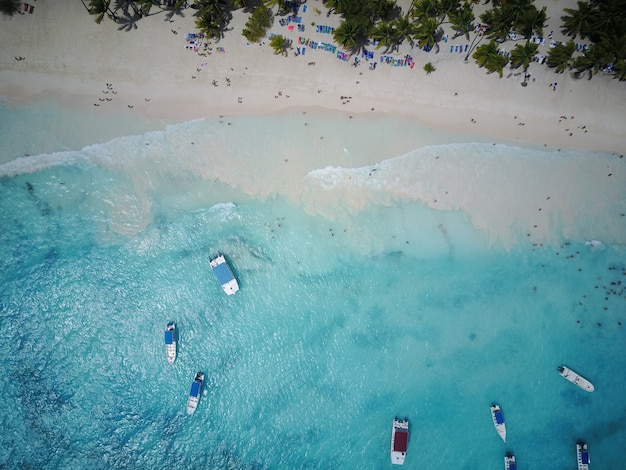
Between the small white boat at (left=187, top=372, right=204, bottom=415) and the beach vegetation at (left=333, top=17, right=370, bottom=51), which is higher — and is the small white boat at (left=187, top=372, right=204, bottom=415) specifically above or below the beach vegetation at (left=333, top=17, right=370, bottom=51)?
below

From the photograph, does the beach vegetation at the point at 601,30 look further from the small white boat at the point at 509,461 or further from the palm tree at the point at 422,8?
the small white boat at the point at 509,461

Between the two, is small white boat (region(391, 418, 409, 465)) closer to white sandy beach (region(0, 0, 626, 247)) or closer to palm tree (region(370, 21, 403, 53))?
white sandy beach (region(0, 0, 626, 247))

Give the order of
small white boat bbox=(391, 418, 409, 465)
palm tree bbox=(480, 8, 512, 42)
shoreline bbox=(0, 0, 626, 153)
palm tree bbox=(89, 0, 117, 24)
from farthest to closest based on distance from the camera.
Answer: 1. shoreline bbox=(0, 0, 626, 153)
2. small white boat bbox=(391, 418, 409, 465)
3. palm tree bbox=(480, 8, 512, 42)
4. palm tree bbox=(89, 0, 117, 24)

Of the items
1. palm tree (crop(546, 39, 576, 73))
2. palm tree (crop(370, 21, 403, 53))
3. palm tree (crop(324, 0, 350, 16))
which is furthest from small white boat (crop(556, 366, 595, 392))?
palm tree (crop(324, 0, 350, 16))

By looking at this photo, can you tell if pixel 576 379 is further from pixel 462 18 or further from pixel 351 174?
pixel 462 18

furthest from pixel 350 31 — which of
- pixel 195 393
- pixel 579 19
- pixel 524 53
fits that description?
pixel 195 393

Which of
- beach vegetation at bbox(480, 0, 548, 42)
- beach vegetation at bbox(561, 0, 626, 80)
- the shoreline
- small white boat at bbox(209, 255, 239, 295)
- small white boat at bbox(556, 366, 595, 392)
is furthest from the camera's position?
the shoreline

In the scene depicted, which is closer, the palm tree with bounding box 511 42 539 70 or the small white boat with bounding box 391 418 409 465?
the palm tree with bounding box 511 42 539 70

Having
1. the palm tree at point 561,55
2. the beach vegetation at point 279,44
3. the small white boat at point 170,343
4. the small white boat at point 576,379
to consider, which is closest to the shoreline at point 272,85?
the beach vegetation at point 279,44
